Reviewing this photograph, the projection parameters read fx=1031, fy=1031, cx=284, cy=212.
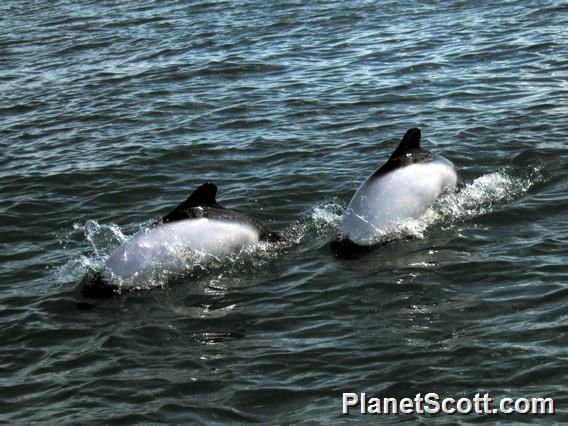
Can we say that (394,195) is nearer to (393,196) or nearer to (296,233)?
(393,196)

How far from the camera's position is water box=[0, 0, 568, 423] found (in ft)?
34.0

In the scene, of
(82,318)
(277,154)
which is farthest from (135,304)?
(277,154)

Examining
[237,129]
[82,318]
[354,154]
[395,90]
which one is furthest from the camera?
[395,90]

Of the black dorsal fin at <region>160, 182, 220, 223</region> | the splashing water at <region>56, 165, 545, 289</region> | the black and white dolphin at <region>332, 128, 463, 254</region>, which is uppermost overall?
the black dorsal fin at <region>160, 182, 220, 223</region>

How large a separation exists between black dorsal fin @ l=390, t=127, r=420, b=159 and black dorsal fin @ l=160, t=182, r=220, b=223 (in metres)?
2.54

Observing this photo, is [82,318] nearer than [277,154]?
Yes

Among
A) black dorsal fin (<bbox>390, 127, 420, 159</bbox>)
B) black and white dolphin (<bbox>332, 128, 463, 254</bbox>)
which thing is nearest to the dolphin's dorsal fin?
black and white dolphin (<bbox>332, 128, 463, 254</bbox>)

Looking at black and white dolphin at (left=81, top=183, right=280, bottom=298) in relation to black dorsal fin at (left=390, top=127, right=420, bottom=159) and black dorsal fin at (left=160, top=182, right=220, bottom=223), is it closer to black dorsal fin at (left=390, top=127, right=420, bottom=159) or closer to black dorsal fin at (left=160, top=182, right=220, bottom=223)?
black dorsal fin at (left=160, top=182, right=220, bottom=223)

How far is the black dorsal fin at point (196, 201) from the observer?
12961mm

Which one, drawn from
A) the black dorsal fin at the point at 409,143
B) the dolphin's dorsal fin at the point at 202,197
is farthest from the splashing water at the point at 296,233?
the black dorsal fin at the point at 409,143

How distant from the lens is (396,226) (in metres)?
13.6

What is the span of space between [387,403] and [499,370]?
1.21 m

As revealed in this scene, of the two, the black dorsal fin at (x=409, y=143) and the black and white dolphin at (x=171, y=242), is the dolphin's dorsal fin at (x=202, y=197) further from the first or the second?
the black dorsal fin at (x=409, y=143)

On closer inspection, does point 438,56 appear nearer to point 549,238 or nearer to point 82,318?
point 549,238
